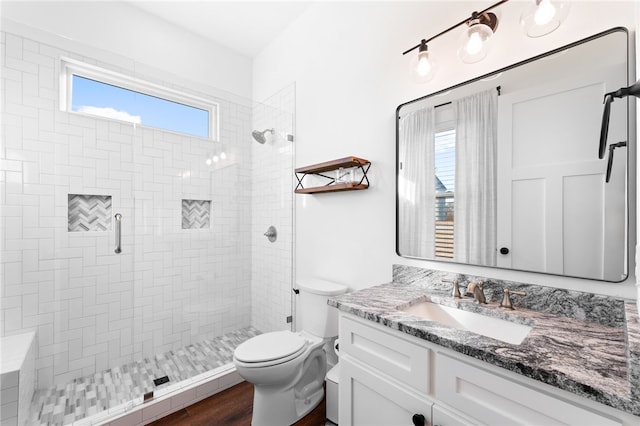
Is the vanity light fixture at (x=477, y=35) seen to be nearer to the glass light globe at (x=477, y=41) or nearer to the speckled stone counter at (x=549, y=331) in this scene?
the glass light globe at (x=477, y=41)

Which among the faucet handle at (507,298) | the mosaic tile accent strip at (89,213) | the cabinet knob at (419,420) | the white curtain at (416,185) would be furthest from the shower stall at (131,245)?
the faucet handle at (507,298)

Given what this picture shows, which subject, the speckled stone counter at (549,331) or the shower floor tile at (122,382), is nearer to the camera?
the speckled stone counter at (549,331)

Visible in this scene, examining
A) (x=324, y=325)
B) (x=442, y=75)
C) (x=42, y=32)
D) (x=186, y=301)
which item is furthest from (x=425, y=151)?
(x=42, y=32)

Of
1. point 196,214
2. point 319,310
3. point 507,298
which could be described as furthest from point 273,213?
point 507,298

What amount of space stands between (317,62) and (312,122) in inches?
18.4

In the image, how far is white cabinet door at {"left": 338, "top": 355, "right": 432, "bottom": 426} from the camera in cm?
100

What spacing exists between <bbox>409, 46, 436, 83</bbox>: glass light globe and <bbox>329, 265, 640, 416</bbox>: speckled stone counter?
3.32 feet

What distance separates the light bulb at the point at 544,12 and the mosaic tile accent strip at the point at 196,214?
2.19 m

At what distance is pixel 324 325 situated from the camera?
1825 millimetres

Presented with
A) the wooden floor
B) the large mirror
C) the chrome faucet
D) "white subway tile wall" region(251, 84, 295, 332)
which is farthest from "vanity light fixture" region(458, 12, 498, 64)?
the wooden floor

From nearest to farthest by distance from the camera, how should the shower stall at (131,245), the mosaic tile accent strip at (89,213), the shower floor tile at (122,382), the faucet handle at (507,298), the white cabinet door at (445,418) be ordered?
the white cabinet door at (445,418)
the faucet handle at (507,298)
the shower floor tile at (122,382)
the shower stall at (131,245)
the mosaic tile accent strip at (89,213)

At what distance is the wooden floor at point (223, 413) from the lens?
65.4 inches

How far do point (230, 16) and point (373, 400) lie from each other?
2.94 metres

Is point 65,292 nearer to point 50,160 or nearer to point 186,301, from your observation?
point 186,301
